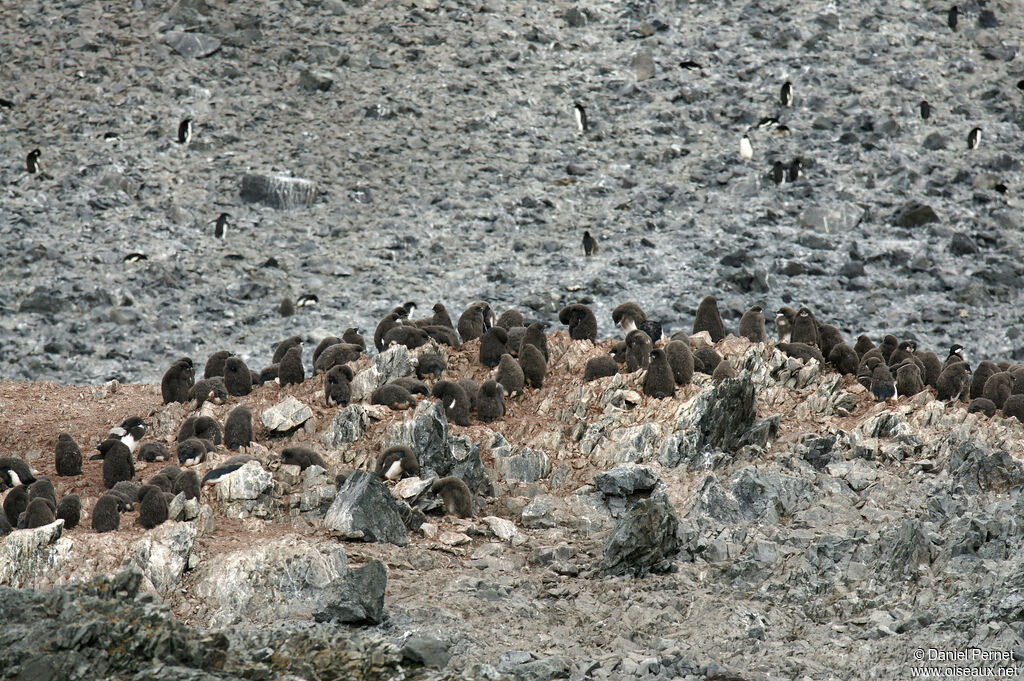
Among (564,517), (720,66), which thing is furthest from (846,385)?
(720,66)

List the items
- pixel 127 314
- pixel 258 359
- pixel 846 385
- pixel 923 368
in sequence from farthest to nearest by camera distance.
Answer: pixel 127 314, pixel 258 359, pixel 923 368, pixel 846 385

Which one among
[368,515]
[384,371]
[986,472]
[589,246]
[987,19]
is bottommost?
[589,246]

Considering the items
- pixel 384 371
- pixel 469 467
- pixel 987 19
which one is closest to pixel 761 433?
pixel 469 467

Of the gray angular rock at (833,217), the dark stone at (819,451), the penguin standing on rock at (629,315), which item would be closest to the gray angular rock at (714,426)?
the dark stone at (819,451)

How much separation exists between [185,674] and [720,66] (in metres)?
22.9

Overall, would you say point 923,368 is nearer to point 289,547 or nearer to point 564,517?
point 564,517

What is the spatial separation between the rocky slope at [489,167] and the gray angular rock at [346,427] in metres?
7.50

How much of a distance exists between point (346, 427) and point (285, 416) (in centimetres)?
93

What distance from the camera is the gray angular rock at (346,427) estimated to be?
39.5 ft

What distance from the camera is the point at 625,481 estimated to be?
1101 centimetres

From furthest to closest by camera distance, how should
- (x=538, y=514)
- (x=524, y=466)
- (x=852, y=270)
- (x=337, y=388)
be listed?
(x=852, y=270) < (x=337, y=388) < (x=524, y=466) < (x=538, y=514)

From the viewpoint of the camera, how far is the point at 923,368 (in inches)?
553

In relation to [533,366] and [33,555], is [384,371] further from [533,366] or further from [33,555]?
[33,555]

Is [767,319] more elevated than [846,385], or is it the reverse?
[846,385]
